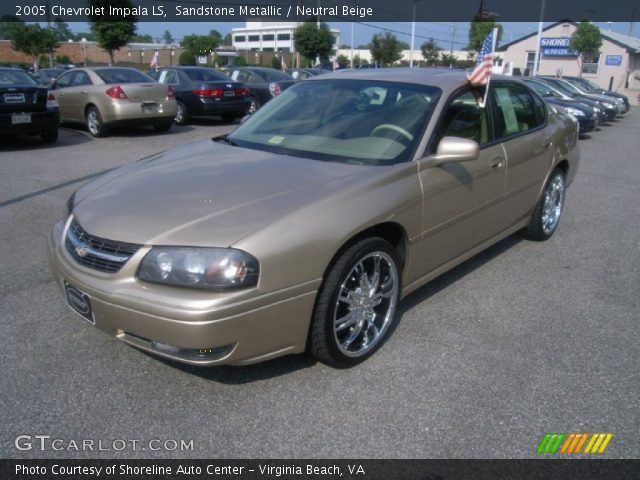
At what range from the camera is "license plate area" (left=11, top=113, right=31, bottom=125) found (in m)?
9.43

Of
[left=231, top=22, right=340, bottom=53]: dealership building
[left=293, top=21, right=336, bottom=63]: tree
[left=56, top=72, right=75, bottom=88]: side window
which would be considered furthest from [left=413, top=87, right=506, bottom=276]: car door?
[left=231, top=22, right=340, bottom=53]: dealership building

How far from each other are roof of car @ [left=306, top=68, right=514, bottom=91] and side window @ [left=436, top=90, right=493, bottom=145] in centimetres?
12

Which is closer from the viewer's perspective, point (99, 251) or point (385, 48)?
point (99, 251)

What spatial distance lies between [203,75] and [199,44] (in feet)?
156

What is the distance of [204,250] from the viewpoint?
96.1 inches

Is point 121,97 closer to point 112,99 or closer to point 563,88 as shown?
point 112,99

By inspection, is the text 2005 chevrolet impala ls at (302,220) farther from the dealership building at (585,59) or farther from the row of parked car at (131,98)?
the dealership building at (585,59)

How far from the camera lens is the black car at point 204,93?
44.2 feet

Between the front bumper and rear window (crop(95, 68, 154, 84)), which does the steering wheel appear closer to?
the front bumper

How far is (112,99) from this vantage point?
11.3m

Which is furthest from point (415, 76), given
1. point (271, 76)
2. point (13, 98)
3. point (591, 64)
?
point (591, 64)
